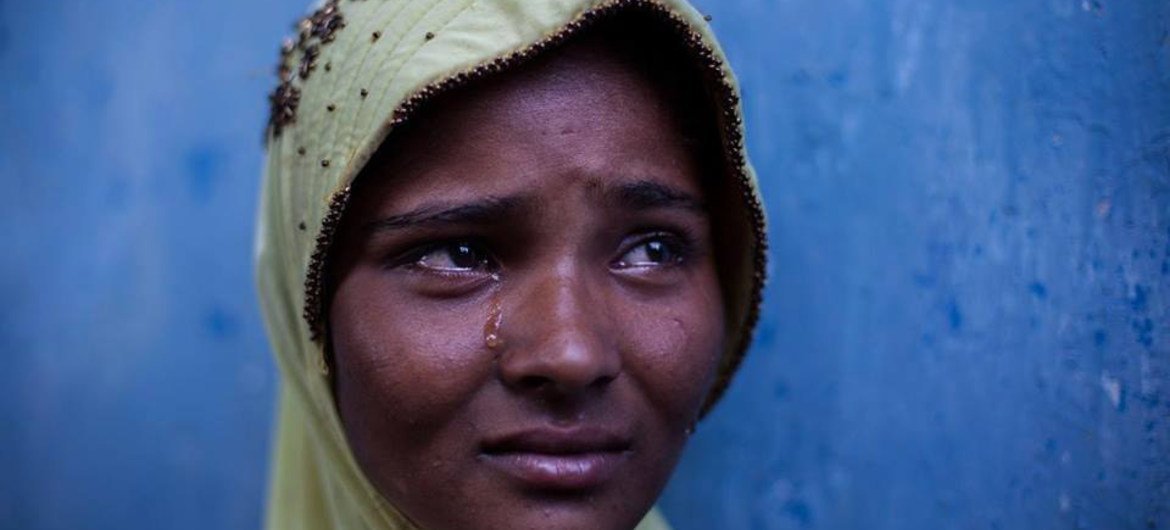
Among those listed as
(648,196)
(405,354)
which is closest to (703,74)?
(648,196)

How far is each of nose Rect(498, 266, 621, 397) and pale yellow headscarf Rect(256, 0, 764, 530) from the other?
0.58ft

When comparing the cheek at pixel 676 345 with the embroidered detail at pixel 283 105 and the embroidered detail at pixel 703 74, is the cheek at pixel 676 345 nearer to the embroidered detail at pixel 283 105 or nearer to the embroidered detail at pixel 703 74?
the embroidered detail at pixel 703 74

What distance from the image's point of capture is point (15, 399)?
1.56 meters

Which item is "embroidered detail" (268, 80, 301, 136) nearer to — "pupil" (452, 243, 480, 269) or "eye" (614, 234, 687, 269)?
"pupil" (452, 243, 480, 269)

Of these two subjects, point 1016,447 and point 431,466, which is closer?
point 431,466

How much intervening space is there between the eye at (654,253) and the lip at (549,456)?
0.16m

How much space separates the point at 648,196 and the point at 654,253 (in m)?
0.06

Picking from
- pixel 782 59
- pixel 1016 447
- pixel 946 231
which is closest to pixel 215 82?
pixel 782 59

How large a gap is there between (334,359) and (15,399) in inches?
29.8

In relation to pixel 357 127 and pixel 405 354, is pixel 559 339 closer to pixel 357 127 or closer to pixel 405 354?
pixel 405 354

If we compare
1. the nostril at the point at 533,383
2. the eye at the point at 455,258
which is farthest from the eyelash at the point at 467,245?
the nostril at the point at 533,383

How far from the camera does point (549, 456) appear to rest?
928 millimetres

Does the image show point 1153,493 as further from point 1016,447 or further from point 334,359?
point 334,359

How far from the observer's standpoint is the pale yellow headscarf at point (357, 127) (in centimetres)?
94
